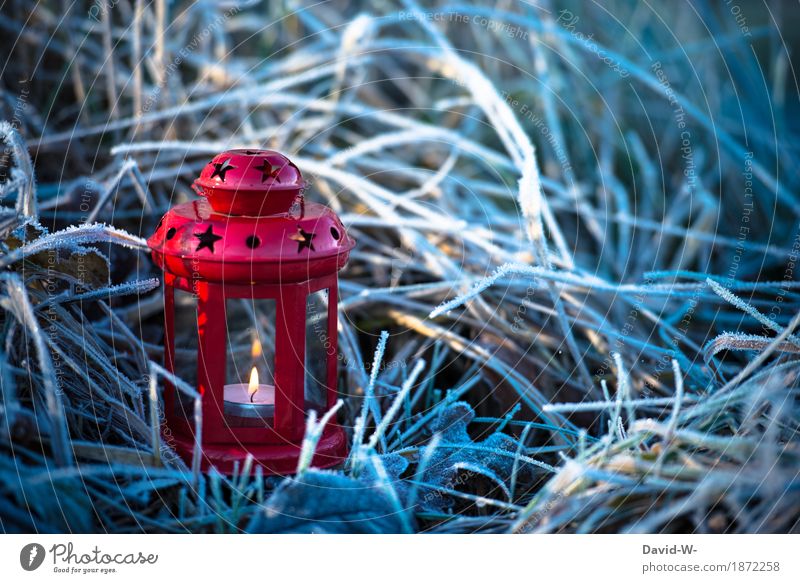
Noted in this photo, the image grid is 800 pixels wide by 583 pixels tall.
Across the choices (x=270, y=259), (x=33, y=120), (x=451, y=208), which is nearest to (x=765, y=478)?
(x=270, y=259)

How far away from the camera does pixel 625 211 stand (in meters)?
2.25

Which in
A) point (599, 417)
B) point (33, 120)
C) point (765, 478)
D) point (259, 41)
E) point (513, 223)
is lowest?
point (599, 417)

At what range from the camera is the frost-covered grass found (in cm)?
125

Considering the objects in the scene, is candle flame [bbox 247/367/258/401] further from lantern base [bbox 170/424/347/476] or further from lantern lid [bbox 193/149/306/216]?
lantern lid [bbox 193/149/306/216]

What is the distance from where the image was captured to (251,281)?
131 centimetres

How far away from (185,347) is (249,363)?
0.15 metres

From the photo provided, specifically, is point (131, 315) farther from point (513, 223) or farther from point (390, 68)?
point (390, 68)

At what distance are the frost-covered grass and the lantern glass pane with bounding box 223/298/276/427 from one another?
120 mm

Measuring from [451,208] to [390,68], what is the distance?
76cm
